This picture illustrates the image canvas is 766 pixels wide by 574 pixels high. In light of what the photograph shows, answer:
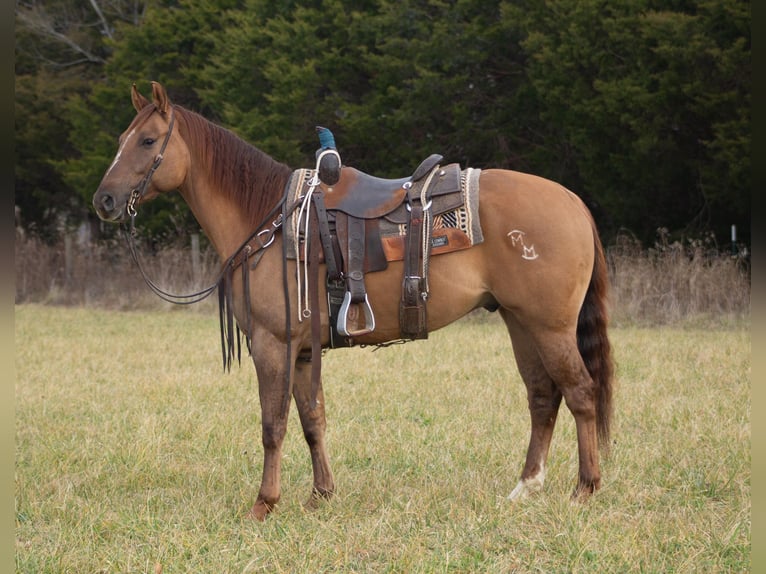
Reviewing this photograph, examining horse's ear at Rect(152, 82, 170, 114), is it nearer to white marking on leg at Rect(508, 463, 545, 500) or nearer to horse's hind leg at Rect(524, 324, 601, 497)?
horse's hind leg at Rect(524, 324, 601, 497)

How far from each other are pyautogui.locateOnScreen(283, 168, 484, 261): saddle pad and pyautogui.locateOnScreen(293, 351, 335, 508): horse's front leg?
70 cm

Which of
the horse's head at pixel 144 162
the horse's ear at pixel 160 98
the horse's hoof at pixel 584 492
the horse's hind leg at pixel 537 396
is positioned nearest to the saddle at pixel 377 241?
the horse's hind leg at pixel 537 396

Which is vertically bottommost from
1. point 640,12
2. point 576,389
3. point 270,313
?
point 576,389

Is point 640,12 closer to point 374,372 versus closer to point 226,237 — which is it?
point 374,372

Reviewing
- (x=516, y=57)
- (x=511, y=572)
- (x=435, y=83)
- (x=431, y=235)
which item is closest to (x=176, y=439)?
(x=431, y=235)

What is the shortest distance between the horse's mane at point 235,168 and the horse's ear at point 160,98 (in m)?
0.14

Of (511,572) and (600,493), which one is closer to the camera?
(511,572)

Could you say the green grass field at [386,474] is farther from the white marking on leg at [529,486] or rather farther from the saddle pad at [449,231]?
the saddle pad at [449,231]

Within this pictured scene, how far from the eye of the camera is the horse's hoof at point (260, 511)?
15.1ft

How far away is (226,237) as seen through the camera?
490cm

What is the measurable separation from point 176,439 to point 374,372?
2988 millimetres

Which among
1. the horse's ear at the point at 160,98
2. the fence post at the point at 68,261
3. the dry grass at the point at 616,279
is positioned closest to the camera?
the horse's ear at the point at 160,98

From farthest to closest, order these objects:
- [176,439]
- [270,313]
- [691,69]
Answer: [691,69] → [176,439] → [270,313]

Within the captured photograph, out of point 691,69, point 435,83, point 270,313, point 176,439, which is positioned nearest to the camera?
point 270,313
